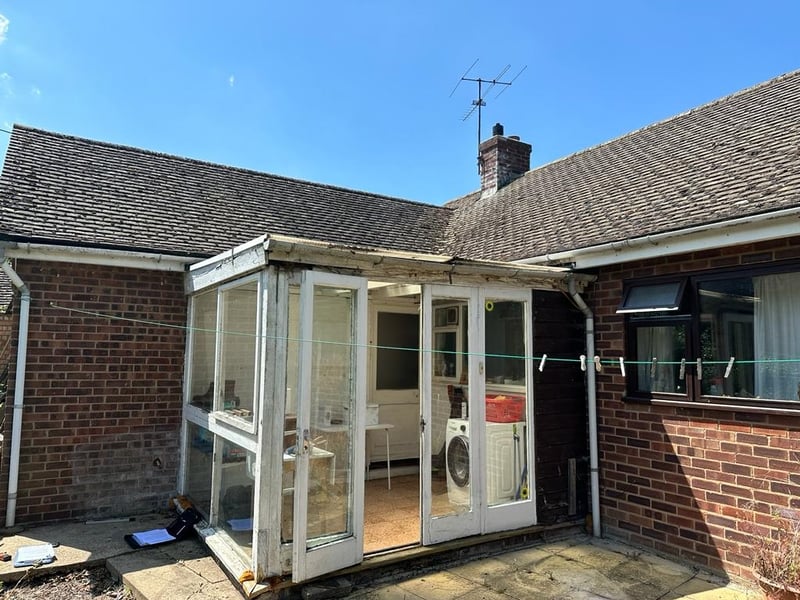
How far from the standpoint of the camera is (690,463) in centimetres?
452

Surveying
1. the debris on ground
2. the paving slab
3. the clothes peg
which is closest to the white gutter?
the clothes peg

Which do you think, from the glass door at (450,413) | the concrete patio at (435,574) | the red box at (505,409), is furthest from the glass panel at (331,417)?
the red box at (505,409)

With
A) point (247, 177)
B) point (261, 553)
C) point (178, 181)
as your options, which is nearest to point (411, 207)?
point (247, 177)

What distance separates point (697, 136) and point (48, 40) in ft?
29.6

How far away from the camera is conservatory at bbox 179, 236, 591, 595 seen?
3730 millimetres

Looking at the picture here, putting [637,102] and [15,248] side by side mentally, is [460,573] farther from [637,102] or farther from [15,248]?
[637,102]

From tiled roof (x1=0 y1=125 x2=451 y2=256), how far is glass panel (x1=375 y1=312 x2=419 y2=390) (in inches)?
49.6

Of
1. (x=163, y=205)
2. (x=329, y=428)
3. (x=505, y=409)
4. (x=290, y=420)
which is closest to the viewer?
(x=290, y=420)

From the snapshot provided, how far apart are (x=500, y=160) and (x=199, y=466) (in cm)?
835

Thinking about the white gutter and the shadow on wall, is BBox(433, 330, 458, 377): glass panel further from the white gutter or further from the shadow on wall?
the shadow on wall

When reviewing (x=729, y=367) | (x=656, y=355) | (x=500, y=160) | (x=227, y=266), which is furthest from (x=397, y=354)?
(x=500, y=160)

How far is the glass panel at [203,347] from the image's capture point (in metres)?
5.19

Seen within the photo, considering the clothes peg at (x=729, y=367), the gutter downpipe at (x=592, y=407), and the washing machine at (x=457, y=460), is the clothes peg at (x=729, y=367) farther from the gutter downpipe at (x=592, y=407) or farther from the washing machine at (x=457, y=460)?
the washing machine at (x=457, y=460)

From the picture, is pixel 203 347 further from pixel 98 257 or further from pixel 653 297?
pixel 653 297
